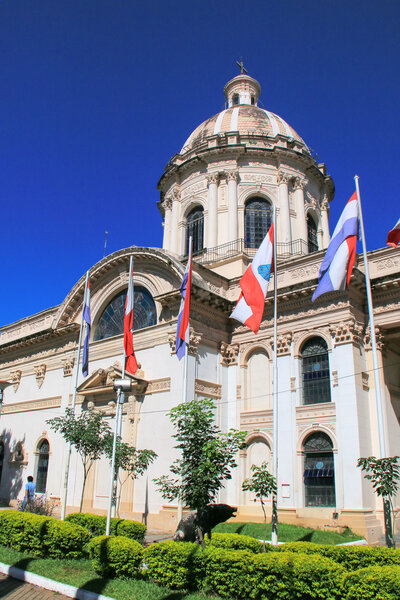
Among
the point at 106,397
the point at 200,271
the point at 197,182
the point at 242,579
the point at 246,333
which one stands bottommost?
the point at 242,579

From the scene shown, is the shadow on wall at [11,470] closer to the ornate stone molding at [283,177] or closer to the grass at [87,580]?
the grass at [87,580]

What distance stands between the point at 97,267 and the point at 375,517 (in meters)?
18.8

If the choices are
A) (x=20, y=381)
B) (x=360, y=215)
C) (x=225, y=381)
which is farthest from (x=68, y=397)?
(x=360, y=215)

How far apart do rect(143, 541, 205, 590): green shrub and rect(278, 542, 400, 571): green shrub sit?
7.09ft

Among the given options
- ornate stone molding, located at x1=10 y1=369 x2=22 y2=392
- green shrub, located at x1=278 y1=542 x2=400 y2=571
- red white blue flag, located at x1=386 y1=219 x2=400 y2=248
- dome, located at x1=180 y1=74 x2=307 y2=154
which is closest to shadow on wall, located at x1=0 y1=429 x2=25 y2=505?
ornate stone molding, located at x1=10 y1=369 x2=22 y2=392

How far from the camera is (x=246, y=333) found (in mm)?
24516

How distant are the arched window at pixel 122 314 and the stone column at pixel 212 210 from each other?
6.79m

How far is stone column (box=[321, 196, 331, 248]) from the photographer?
34.6 meters

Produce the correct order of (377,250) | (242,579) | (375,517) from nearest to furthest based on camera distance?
(242,579) < (375,517) < (377,250)

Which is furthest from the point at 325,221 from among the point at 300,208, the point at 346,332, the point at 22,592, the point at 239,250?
the point at 22,592

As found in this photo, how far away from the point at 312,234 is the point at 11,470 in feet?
81.7

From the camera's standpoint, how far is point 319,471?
20.2 meters

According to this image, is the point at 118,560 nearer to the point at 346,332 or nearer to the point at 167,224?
the point at 346,332

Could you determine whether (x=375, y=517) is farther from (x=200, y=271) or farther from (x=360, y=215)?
(x=200, y=271)
